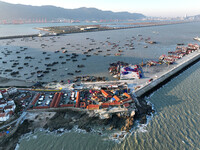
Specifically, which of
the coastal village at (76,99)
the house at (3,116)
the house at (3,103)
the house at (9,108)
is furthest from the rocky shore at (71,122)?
the house at (3,103)

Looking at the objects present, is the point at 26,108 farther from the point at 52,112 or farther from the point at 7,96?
the point at 7,96

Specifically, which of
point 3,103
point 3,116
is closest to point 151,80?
point 3,116

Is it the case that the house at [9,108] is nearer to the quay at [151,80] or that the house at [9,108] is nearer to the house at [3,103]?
the house at [3,103]

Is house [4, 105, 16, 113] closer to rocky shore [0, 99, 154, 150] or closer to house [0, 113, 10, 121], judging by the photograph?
house [0, 113, 10, 121]

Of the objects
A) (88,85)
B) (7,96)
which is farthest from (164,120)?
(7,96)

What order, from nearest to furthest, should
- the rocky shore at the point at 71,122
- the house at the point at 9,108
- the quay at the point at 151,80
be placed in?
the rocky shore at the point at 71,122, the house at the point at 9,108, the quay at the point at 151,80

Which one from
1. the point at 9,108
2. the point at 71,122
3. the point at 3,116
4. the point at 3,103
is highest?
the point at 3,103

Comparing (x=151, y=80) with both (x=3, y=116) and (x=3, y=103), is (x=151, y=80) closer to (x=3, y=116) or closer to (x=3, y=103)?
(x=3, y=116)

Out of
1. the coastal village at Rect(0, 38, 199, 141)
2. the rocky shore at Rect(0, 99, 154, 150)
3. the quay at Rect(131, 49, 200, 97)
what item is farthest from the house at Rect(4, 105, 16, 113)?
the quay at Rect(131, 49, 200, 97)
